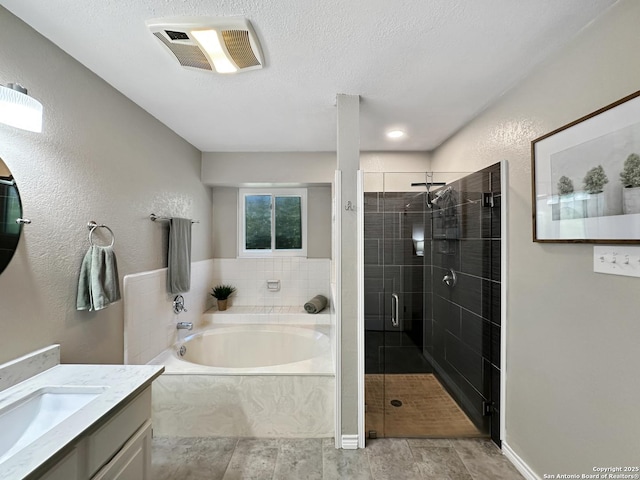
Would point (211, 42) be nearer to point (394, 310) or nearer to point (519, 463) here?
point (394, 310)

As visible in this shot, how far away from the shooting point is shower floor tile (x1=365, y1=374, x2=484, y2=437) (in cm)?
208

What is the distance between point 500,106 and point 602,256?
4.00 feet

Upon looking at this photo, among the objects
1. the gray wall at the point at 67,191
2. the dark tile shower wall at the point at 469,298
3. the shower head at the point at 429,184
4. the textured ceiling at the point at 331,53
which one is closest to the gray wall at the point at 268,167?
the textured ceiling at the point at 331,53

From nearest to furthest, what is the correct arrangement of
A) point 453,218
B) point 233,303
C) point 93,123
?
1. point 93,123
2. point 453,218
3. point 233,303

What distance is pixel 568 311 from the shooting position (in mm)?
1413

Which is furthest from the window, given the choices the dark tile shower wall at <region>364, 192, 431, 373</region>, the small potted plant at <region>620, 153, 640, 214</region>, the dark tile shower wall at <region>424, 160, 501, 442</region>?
the small potted plant at <region>620, 153, 640, 214</region>

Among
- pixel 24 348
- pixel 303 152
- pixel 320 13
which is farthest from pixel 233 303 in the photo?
pixel 320 13

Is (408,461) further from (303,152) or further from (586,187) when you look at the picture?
(303,152)

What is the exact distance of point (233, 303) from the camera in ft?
11.8

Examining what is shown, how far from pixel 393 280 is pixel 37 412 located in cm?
198

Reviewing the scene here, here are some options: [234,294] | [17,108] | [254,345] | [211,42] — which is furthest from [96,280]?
[234,294]

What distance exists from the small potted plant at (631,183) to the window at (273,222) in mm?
2889

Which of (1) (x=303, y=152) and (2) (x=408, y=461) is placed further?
(1) (x=303, y=152)

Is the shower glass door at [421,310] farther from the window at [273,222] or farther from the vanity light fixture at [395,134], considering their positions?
the window at [273,222]
